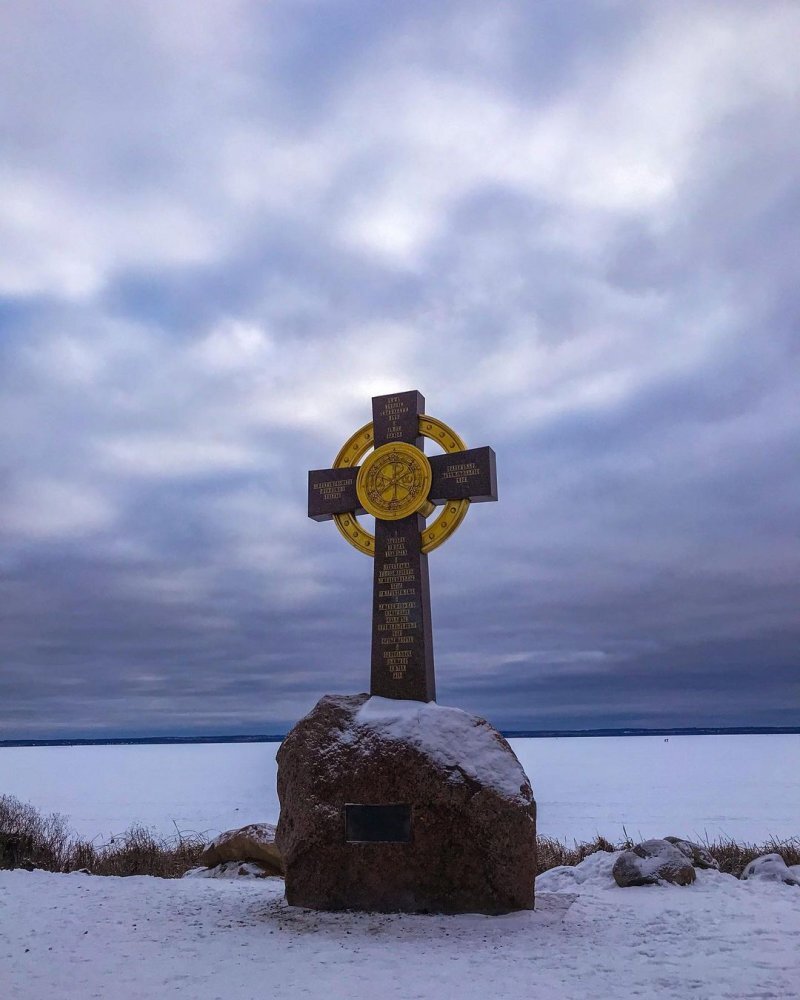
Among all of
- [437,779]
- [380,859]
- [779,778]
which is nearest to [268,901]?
[380,859]

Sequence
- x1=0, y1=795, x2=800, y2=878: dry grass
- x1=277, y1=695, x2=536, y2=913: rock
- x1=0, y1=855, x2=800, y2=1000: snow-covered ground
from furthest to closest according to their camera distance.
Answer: x1=0, y1=795, x2=800, y2=878: dry grass
x1=277, y1=695, x2=536, y2=913: rock
x1=0, y1=855, x2=800, y2=1000: snow-covered ground

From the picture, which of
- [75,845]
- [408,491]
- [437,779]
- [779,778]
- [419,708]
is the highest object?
[408,491]

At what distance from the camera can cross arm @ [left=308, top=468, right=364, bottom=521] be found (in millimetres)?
11250

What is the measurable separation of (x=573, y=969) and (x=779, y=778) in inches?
1769

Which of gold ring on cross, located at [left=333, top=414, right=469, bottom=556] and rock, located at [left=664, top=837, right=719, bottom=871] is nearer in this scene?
gold ring on cross, located at [left=333, top=414, right=469, bottom=556]

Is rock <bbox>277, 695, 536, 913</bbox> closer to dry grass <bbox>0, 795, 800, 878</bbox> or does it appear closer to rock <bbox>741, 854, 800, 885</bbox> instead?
rock <bbox>741, 854, 800, 885</bbox>

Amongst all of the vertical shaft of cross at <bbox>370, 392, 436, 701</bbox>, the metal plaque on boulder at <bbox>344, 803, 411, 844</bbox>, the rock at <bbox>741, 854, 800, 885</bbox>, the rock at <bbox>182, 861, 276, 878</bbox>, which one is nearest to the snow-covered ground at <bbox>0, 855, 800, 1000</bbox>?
the rock at <bbox>741, 854, 800, 885</bbox>

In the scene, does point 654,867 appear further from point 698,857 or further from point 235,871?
point 235,871

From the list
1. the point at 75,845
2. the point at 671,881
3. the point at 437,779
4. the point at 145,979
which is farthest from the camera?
the point at 75,845

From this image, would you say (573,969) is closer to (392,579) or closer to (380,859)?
(380,859)

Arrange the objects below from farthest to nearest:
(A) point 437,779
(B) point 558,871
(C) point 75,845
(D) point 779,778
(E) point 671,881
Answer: (D) point 779,778
(C) point 75,845
(B) point 558,871
(E) point 671,881
(A) point 437,779

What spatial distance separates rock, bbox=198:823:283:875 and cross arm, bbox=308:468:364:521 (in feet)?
14.8

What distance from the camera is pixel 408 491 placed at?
35.3ft

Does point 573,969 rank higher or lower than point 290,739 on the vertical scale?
lower
